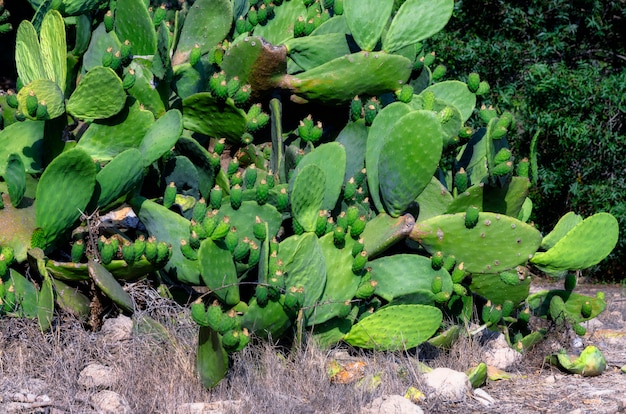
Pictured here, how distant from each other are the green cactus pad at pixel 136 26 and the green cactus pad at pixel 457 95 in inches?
60.3

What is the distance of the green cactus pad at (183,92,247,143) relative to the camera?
167 inches

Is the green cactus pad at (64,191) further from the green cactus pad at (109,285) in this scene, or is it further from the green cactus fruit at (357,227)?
the green cactus fruit at (357,227)

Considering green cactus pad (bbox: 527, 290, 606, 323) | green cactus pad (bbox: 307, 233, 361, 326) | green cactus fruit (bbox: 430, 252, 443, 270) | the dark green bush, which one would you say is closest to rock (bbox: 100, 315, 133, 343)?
green cactus pad (bbox: 307, 233, 361, 326)

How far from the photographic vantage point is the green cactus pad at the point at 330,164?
400cm

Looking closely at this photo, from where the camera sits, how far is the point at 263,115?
4309 millimetres

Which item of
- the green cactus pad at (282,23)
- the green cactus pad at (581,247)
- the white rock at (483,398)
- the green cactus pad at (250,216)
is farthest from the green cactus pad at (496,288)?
the green cactus pad at (282,23)

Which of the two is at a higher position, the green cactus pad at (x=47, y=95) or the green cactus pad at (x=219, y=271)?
the green cactus pad at (x=47, y=95)

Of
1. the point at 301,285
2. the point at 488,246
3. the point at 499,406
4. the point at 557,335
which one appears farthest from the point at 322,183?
the point at 557,335

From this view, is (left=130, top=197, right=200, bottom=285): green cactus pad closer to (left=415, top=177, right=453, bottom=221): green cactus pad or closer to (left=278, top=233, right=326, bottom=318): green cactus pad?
(left=278, top=233, right=326, bottom=318): green cactus pad

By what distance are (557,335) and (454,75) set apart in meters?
3.57

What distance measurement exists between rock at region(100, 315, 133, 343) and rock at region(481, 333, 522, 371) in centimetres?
164

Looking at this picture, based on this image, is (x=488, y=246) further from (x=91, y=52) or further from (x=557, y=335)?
(x=91, y=52)

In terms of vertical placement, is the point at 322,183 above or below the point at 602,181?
above

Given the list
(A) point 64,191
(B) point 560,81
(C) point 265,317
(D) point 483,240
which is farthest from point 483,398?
(B) point 560,81
